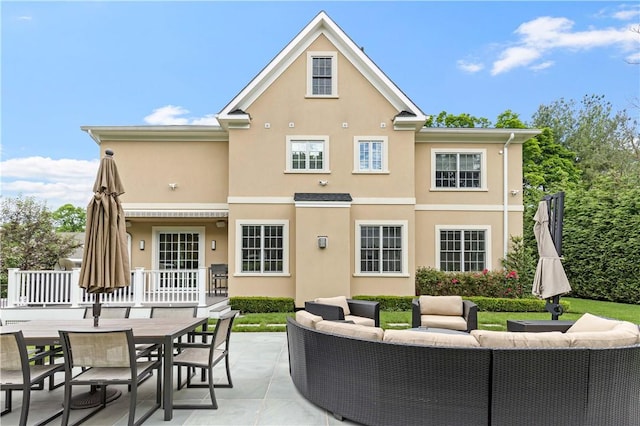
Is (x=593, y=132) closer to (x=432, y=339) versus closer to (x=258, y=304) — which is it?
(x=258, y=304)

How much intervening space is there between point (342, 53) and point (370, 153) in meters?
3.65

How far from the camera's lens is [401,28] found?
63.5ft

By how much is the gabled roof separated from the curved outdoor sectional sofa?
35.7ft

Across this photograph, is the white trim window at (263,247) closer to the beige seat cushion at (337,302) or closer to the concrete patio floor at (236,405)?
the beige seat cushion at (337,302)

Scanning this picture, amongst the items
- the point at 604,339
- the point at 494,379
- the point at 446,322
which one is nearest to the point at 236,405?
the point at 494,379

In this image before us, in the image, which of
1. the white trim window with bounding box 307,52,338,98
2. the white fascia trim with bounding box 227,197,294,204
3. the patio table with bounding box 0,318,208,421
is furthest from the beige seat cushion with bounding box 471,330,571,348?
the white trim window with bounding box 307,52,338,98

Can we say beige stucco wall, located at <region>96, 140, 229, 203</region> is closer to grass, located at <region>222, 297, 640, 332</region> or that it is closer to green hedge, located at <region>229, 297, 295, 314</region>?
green hedge, located at <region>229, 297, 295, 314</region>

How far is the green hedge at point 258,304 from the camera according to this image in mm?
13234

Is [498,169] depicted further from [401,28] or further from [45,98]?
[45,98]

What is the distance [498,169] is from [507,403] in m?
12.8

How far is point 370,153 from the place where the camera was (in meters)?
14.5

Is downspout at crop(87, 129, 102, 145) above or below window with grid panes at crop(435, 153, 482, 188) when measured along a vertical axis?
above

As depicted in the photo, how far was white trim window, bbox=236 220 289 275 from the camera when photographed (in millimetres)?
13984

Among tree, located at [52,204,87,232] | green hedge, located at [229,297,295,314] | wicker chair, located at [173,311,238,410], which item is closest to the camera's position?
wicker chair, located at [173,311,238,410]
